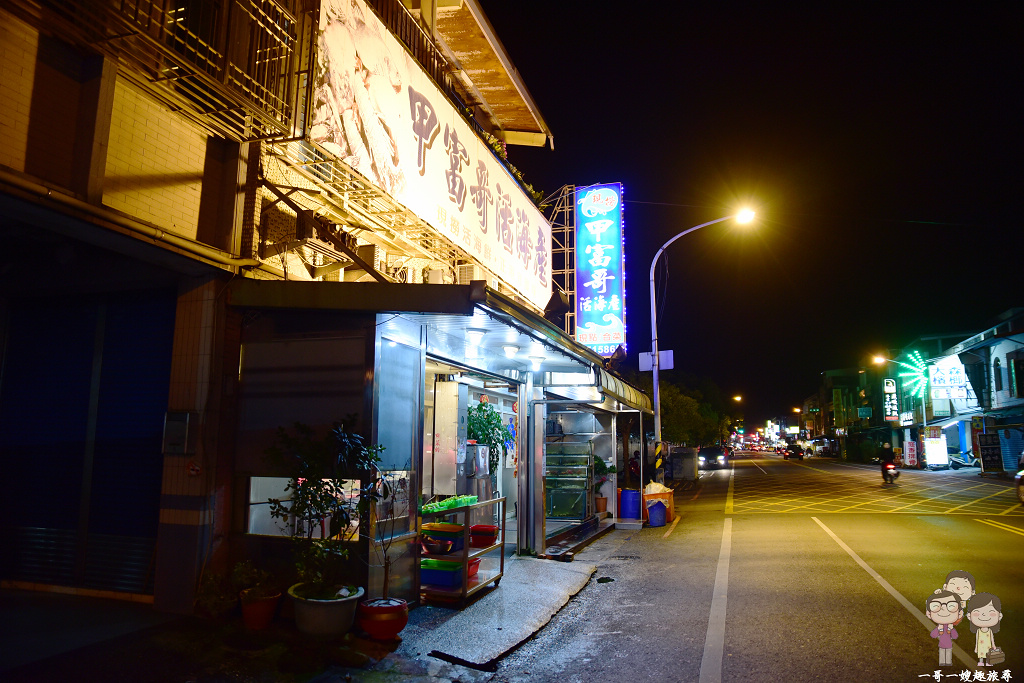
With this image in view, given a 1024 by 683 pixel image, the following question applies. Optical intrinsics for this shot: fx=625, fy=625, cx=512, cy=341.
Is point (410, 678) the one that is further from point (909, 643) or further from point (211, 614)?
point (909, 643)

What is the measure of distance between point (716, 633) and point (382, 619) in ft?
11.7

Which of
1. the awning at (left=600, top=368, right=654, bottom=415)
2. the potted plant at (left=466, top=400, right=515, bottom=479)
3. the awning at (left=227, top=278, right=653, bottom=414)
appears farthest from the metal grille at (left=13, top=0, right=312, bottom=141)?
the awning at (left=600, top=368, right=654, bottom=415)

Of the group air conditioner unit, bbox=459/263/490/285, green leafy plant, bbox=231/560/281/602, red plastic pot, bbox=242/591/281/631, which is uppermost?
air conditioner unit, bbox=459/263/490/285

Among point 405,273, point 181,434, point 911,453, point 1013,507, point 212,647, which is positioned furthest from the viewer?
point 911,453

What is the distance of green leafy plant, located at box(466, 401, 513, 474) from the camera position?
12.7 metres

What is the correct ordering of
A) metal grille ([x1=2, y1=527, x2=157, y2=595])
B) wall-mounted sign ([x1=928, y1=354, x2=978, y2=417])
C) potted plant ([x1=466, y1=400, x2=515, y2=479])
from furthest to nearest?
wall-mounted sign ([x1=928, y1=354, x2=978, y2=417]), potted plant ([x1=466, y1=400, x2=515, y2=479]), metal grille ([x1=2, y1=527, x2=157, y2=595])

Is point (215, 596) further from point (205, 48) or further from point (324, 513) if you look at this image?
point (205, 48)

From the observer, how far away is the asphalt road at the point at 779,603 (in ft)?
18.8

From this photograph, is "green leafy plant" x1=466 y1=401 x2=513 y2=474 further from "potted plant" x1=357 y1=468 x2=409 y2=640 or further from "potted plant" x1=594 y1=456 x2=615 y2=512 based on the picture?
"potted plant" x1=357 y1=468 x2=409 y2=640

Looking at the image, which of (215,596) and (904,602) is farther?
(904,602)

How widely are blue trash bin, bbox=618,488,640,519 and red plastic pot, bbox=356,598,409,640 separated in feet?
37.6

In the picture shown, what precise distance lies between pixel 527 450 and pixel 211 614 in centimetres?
594

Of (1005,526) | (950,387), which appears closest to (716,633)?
(1005,526)

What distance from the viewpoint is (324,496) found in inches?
244
